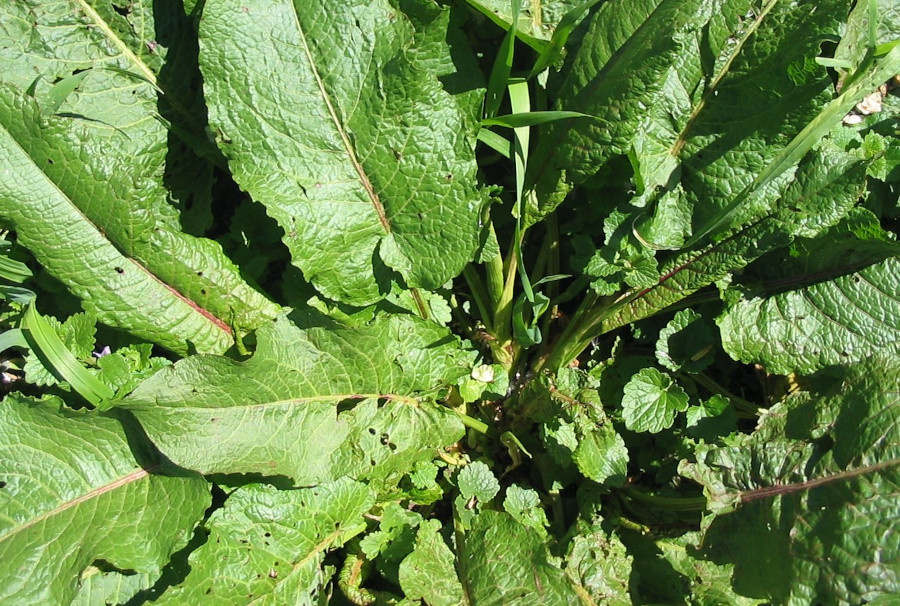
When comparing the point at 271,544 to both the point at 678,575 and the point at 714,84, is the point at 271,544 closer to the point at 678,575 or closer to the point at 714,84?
the point at 678,575

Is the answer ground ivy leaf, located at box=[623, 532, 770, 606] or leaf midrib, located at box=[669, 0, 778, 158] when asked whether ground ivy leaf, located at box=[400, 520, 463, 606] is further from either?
leaf midrib, located at box=[669, 0, 778, 158]

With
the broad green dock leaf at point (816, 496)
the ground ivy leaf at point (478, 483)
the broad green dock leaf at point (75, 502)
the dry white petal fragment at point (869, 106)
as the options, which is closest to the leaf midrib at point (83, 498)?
the broad green dock leaf at point (75, 502)

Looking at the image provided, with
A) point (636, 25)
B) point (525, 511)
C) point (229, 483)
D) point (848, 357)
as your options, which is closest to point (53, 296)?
point (229, 483)

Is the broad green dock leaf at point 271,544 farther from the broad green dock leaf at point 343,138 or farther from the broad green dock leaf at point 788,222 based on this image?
the broad green dock leaf at point 788,222

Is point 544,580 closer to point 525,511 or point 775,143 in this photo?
point 525,511

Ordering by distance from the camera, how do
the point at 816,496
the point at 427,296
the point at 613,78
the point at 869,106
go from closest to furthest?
the point at 816,496, the point at 613,78, the point at 427,296, the point at 869,106

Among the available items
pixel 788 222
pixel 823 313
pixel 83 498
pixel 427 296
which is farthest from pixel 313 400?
pixel 823 313

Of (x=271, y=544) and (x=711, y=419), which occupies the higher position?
(x=711, y=419)

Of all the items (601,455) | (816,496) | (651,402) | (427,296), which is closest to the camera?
(816,496)
